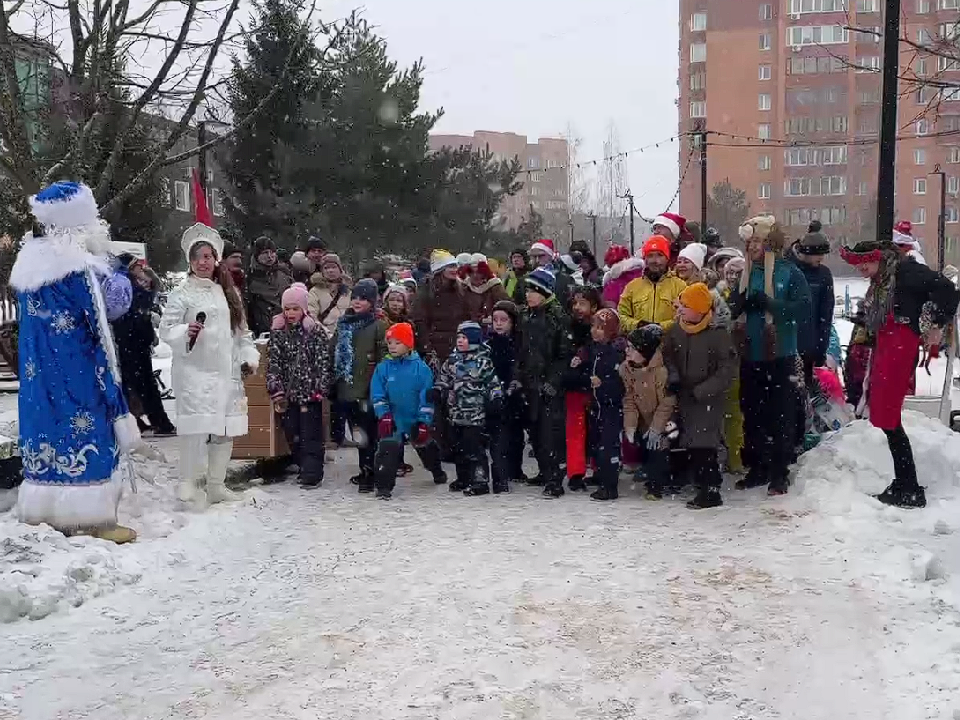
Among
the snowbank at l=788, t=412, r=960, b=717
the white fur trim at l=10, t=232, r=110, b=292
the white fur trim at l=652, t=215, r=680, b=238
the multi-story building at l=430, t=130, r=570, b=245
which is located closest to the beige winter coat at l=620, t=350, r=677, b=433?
the snowbank at l=788, t=412, r=960, b=717

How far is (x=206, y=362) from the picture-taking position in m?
6.91

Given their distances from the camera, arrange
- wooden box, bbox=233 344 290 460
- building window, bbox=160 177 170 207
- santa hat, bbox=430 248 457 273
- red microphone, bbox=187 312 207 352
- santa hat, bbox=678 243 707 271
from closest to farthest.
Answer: red microphone, bbox=187 312 207 352, wooden box, bbox=233 344 290 460, santa hat, bbox=678 243 707 271, santa hat, bbox=430 248 457 273, building window, bbox=160 177 170 207

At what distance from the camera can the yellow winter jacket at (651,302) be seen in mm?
7707

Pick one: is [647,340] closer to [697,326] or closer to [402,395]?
[697,326]

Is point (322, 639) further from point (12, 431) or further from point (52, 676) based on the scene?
point (12, 431)

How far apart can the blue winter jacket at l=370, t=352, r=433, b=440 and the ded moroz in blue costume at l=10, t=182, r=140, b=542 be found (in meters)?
2.26

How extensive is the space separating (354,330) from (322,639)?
3896mm

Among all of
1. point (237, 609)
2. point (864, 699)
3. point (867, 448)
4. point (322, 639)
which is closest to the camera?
point (864, 699)

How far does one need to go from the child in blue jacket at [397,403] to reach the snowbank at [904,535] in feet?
9.64

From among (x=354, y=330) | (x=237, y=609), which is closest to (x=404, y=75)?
(x=354, y=330)

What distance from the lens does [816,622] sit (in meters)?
4.64

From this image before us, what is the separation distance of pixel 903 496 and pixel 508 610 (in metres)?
3.16

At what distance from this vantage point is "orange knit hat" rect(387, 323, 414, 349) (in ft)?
25.1

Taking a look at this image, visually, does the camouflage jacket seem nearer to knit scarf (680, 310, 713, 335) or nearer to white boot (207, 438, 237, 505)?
knit scarf (680, 310, 713, 335)
